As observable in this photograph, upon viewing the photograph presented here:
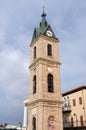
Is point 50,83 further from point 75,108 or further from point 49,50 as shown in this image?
point 75,108

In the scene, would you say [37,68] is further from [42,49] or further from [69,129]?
[69,129]

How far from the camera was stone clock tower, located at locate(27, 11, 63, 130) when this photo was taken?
A: 31031 mm

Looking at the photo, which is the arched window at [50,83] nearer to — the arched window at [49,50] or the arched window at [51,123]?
the arched window at [49,50]

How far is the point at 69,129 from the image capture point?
3719 cm

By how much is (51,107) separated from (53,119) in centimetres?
180

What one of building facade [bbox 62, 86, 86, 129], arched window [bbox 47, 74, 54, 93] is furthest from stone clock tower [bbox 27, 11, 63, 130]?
building facade [bbox 62, 86, 86, 129]

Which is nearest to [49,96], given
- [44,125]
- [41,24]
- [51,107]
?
[51,107]

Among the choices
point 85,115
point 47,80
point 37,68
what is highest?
point 37,68

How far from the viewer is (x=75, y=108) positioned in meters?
39.2

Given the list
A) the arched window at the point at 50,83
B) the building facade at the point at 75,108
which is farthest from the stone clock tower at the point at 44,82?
the building facade at the point at 75,108

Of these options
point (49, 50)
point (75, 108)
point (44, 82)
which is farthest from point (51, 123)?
point (49, 50)

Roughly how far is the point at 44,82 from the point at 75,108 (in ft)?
34.0

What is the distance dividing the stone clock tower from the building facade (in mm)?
5816

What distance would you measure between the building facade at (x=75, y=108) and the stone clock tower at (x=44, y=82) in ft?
19.1
